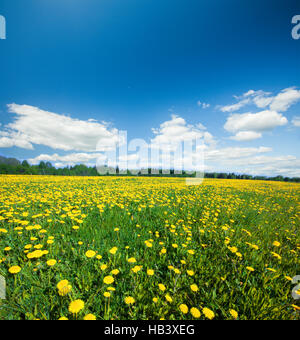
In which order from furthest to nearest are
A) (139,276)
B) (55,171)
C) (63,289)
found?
(55,171) < (139,276) < (63,289)

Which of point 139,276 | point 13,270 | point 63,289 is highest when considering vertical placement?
point 13,270

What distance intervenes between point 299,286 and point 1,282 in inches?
141

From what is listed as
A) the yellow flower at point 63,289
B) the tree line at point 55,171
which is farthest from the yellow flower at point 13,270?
the tree line at point 55,171

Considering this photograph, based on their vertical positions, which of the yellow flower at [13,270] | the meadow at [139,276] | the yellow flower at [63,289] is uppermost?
the yellow flower at [13,270]

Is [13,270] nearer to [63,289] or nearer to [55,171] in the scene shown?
[63,289]

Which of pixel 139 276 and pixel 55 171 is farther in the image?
pixel 55 171

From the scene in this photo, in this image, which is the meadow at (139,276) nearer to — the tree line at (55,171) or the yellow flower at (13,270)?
the yellow flower at (13,270)

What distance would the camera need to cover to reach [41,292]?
141 cm

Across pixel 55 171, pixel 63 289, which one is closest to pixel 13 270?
pixel 63 289

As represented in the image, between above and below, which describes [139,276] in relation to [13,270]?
below

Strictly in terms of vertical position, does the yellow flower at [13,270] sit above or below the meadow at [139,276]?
above
